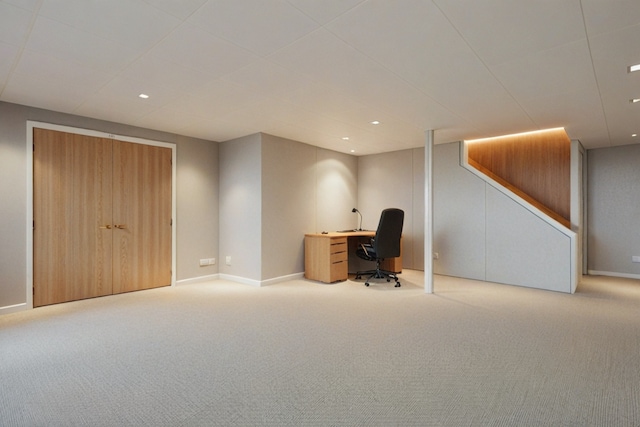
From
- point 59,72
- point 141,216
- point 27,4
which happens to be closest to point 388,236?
point 141,216

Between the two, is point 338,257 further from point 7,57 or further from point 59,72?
point 7,57

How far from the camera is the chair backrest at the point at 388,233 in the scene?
5062 mm

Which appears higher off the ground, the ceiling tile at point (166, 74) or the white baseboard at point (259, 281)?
the ceiling tile at point (166, 74)

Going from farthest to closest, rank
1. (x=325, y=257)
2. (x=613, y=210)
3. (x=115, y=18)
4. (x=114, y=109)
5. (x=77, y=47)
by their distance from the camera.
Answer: (x=613, y=210)
(x=325, y=257)
(x=114, y=109)
(x=77, y=47)
(x=115, y=18)

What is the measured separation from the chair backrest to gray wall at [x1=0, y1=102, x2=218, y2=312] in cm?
289

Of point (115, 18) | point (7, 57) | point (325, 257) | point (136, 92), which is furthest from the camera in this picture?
point (325, 257)

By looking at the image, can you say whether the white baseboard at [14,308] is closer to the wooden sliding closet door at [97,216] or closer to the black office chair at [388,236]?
the wooden sliding closet door at [97,216]

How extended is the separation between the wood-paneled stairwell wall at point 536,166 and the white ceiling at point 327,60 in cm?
126

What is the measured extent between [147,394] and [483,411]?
2060mm

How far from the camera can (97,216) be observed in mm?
4430

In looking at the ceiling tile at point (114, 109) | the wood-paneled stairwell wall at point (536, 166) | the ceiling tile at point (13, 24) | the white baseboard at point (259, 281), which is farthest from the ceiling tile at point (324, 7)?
the wood-paneled stairwell wall at point (536, 166)

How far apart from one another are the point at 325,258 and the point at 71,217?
3599mm

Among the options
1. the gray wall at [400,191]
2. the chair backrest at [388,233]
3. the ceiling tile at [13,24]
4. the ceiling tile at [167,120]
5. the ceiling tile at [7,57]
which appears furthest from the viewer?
the gray wall at [400,191]

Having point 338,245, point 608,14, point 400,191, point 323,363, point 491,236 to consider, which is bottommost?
point 323,363
